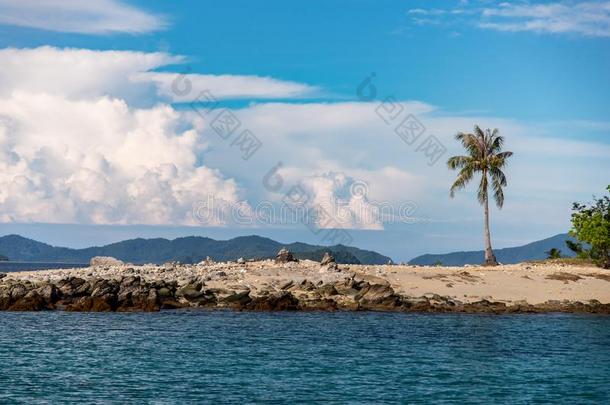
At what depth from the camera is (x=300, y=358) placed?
40156 millimetres

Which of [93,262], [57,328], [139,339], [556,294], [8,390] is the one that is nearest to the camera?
[8,390]

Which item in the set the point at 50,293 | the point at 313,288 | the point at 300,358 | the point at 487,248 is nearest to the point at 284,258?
the point at 313,288

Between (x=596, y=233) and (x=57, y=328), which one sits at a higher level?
(x=596, y=233)

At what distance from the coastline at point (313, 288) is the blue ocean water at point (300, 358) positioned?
3.01 metres

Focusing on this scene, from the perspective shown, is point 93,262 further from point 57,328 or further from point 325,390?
point 325,390

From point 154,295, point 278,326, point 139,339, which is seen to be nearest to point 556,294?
point 278,326

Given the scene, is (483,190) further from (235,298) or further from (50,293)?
(50,293)

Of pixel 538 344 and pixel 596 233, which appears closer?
pixel 538 344

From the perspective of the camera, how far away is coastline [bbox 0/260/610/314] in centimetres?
6116

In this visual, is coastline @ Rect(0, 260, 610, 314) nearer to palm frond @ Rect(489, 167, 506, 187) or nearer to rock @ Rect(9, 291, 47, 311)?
rock @ Rect(9, 291, 47, 311)

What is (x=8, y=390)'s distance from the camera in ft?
104

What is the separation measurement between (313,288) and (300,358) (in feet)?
84.7

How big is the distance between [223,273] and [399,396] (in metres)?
40.2

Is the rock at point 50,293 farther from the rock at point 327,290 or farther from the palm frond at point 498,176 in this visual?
the palm frond at point 498,176
